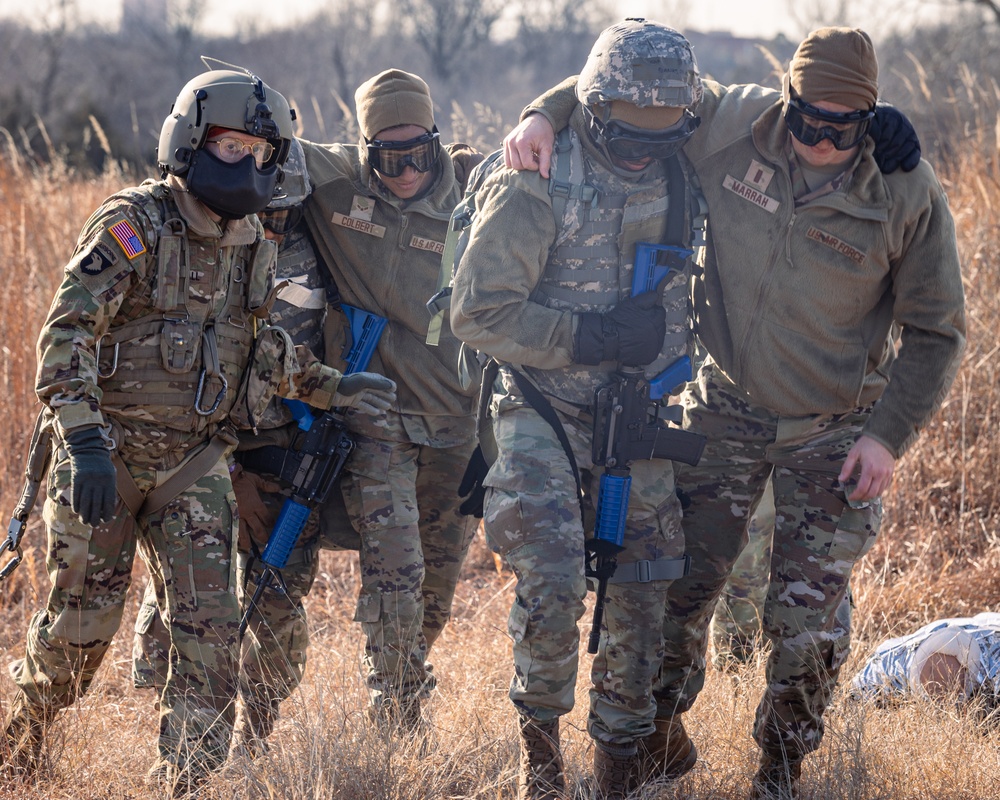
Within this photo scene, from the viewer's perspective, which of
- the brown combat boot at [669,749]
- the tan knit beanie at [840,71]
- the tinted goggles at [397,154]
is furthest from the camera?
the tinted goggles at [397,154]

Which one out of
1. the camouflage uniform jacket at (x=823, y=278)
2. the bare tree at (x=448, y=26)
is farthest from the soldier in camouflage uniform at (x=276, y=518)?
the bare tree at (x=448, y=26)

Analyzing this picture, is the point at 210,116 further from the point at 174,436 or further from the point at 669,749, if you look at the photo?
the point at 669,749

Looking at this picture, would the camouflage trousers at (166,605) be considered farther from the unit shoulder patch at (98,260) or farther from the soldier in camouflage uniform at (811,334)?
the soldier in camouflage uniform at (811,334)

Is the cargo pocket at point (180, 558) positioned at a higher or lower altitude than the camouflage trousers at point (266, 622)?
higher

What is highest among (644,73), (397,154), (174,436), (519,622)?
(644,73)

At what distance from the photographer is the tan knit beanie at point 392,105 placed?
4070 millimetres

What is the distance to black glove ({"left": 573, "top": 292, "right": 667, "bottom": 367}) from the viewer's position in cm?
331

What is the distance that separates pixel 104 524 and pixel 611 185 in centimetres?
177

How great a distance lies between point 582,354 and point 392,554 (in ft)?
3.71

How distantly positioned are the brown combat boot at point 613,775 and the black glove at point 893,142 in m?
1.92

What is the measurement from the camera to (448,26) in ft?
121

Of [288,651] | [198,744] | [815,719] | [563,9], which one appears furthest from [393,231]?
[563,9]

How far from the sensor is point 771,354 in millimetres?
3570

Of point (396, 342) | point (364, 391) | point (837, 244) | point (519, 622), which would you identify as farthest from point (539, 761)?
point (837, 244)
